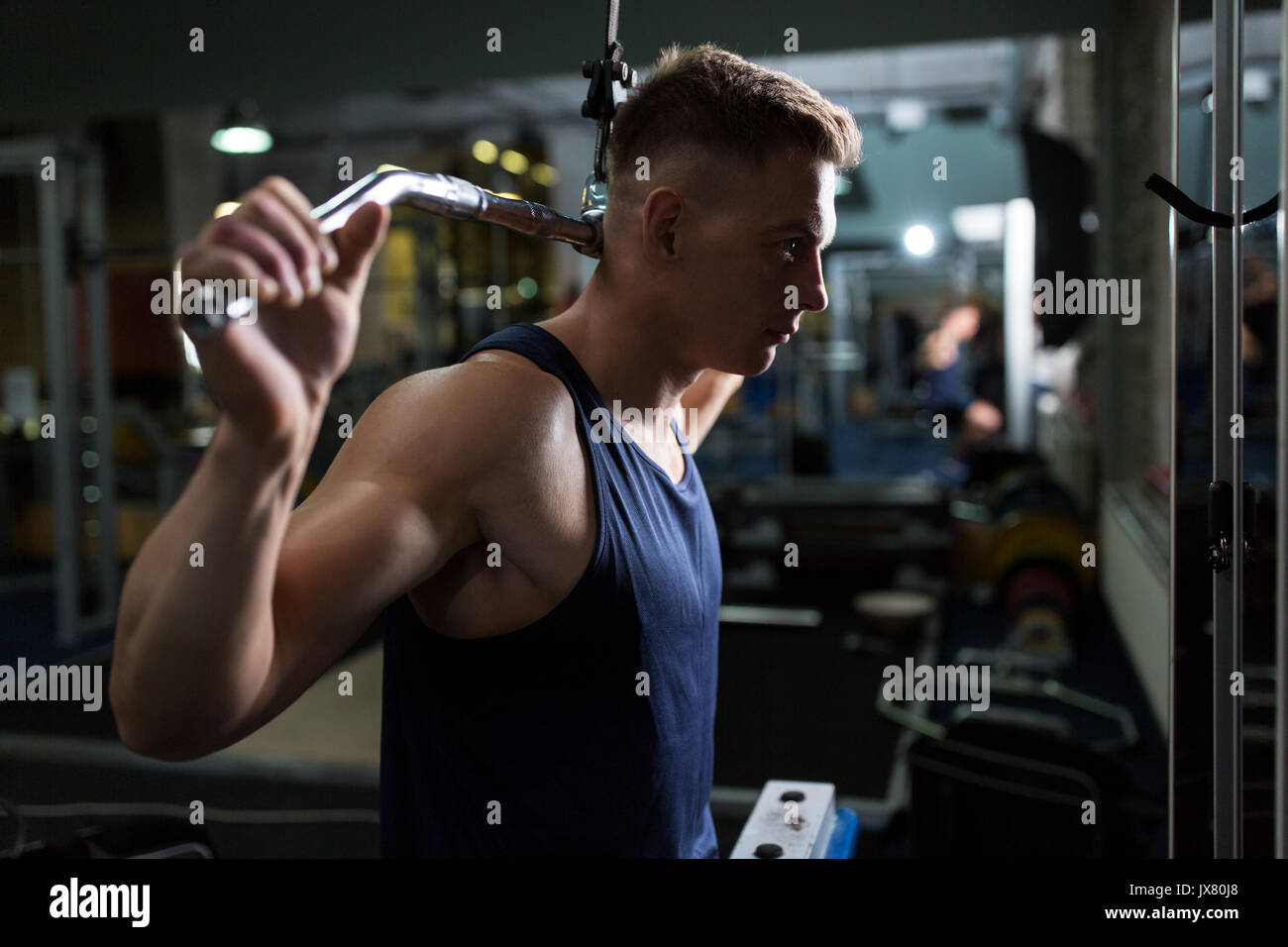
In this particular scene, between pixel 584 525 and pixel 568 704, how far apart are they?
0.58ft

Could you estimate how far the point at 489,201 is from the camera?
2.55 feet

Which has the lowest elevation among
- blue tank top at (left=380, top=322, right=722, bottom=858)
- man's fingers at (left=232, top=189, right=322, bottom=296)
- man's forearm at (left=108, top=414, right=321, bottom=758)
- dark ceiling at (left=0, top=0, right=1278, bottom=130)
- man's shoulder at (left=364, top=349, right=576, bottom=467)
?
blue tank top at (left=380, top=322, right=722, bottom=858)

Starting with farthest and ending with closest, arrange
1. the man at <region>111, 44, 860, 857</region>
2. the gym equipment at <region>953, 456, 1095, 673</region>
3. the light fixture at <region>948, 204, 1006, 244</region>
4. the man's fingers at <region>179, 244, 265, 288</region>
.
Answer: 1. the light fixture at <region>948, 204, 1006, 244</region>
2. the gym equipment at <region>953, 456, 1095, 673</region>
3. the man at <region>111, 44, 860, 857</region>
4. the man's fingers at <region>179, 244, 265, 288</region>

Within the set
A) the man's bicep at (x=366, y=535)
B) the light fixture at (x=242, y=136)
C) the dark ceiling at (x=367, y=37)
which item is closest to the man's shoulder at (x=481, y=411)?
the man's bicep at (x=366, y=535)

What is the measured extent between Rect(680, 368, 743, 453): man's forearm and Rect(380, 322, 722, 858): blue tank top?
40cm

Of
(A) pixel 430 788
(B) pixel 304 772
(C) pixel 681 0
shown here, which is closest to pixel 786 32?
(C) pixel 681 0

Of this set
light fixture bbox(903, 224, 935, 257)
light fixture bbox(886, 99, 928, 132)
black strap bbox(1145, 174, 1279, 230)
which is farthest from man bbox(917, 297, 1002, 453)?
black strap bbox(1145, 174, 1279, 230)

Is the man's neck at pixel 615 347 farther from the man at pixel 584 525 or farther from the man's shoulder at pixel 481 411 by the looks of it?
the man's shoulder at pixel 481 411

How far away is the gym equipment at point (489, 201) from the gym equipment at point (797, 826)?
29.2 inches

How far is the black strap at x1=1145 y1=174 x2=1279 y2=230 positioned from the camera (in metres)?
0.94

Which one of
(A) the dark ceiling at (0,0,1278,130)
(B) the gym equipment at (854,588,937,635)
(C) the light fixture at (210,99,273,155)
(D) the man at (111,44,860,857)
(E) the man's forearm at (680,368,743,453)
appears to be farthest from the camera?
(C) the light fixture at (210,99,273,155)

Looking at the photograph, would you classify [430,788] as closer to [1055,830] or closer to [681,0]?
[681,0]

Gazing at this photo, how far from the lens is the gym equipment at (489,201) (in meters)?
0.50

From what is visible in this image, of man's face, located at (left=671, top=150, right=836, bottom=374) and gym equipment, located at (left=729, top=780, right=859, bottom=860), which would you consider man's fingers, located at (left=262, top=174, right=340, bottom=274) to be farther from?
gym equipment, located at (left=729, top=780, right=859, bottom=860)
